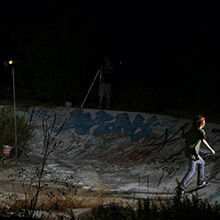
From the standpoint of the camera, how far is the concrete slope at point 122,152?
6.80 metres

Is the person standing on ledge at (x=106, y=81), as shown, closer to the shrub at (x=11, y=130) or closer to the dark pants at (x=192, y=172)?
the shrub at (x=11, y=130)

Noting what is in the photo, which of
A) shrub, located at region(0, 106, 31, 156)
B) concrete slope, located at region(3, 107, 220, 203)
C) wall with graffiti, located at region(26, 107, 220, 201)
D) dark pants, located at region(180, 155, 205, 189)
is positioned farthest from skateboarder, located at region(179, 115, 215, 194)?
shrub, located at region(0, 106, 31, 156)

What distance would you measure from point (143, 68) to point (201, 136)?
9.64 metres

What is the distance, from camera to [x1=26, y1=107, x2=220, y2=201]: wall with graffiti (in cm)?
718

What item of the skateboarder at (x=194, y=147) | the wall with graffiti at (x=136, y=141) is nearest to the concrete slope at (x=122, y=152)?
the wall with graffiti at (x=136, y=141)

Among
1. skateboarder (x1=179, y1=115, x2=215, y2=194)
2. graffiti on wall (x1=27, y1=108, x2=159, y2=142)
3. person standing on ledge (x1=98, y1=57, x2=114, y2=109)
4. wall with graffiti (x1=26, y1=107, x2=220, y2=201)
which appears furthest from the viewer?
person standing on ledge (x1=98, y1=57, x2=114, y2=109)

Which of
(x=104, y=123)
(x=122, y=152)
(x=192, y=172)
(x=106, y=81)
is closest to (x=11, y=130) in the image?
(x=104, y=123)

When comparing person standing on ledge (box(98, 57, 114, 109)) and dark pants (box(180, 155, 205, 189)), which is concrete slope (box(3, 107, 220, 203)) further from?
person standing on ledge (box(98, 57, 114, 109))

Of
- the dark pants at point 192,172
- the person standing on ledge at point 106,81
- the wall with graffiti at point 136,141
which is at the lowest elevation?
the dark pants at point 192,172

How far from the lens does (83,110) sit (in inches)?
442

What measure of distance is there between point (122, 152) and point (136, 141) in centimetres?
58

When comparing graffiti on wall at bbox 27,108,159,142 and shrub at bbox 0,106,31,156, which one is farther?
graffiti on wall at bbox 27,108,159,142

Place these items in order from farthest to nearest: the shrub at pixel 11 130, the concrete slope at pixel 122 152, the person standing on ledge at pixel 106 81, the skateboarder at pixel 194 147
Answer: the person standing on ledge at pixel 106 81 < the shrub at pixel 11 130 < the concrete slope at pixel 122 152 < the skateboarder at pixel 194 147

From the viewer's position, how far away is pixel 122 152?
8.84 m
